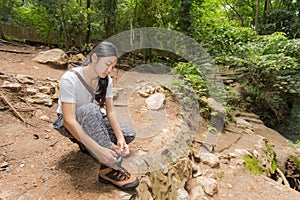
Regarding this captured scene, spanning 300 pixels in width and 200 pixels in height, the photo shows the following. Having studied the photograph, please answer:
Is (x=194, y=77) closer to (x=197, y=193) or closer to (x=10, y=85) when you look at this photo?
(x=197, y=193)

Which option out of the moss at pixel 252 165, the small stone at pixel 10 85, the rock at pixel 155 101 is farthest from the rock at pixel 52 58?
the moss at pixel 252 165

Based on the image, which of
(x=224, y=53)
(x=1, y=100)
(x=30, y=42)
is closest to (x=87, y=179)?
(x=1, y=100)

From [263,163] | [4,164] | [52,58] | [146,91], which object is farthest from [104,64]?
[52,58]

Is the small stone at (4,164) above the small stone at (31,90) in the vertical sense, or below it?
below

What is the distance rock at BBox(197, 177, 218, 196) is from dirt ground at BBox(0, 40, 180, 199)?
0.74m

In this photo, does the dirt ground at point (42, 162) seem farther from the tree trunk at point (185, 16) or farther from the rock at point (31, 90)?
the tree trunk at point (185, 16)

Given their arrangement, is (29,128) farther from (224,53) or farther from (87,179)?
(224,53)

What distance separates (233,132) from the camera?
375cm

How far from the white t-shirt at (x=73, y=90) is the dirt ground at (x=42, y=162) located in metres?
0.47

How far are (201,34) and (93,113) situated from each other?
17.7ft

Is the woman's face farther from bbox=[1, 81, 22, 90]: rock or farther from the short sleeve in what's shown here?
bbox=[1, 81, 22, 90]: rock

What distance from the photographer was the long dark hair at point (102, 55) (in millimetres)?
1198

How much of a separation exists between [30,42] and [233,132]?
19.3 feet

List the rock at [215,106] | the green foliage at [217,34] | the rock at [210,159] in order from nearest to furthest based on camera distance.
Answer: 1. the rock at [210,159]
2. the rock at [215,106]
3. the green foliage at [217,34]
